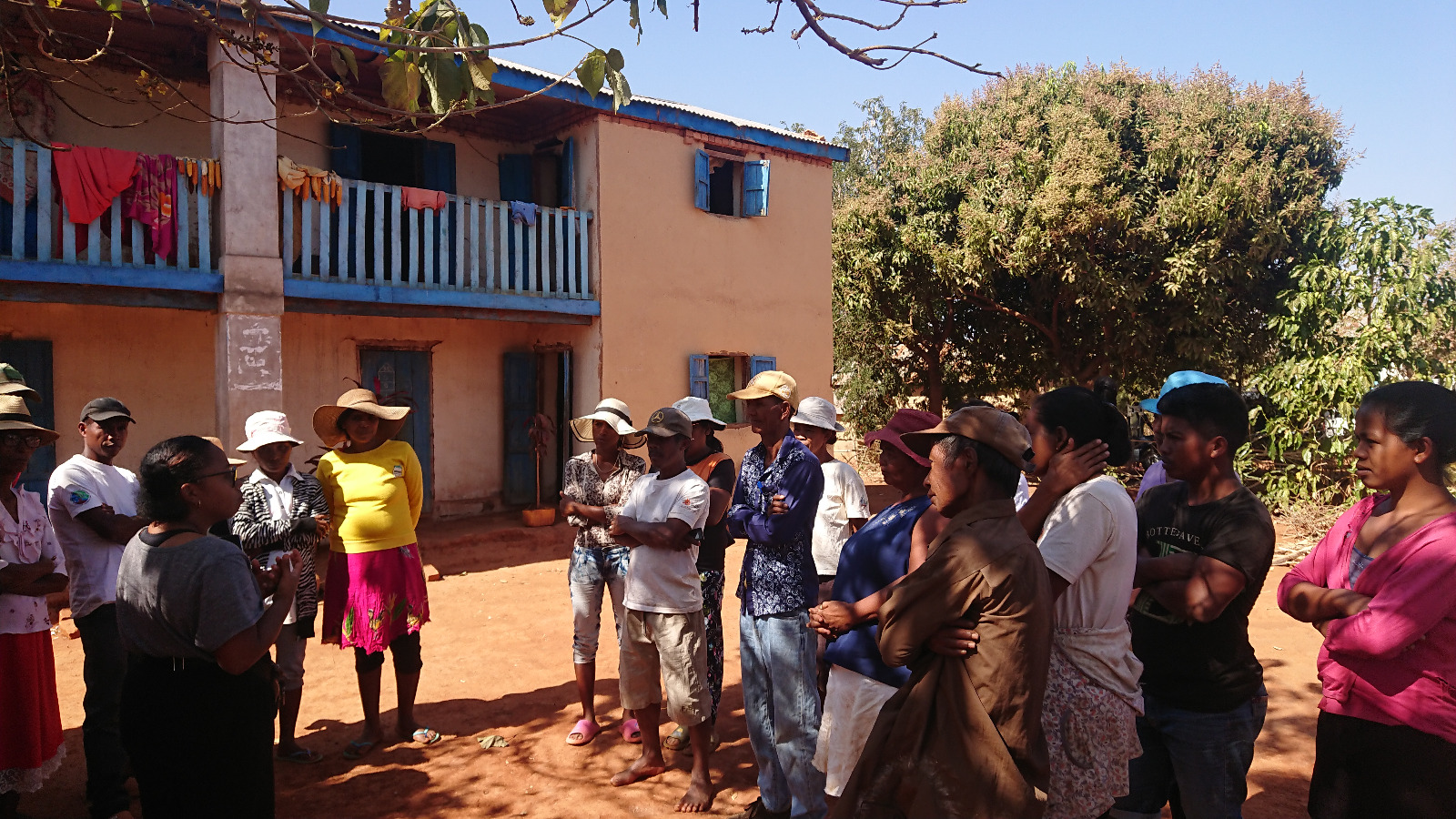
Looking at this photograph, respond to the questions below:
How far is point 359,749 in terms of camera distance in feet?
14.2

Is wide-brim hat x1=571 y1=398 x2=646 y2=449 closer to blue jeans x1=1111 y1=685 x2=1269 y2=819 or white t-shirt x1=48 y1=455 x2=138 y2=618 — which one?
white t-shirt x1=48 y1=455 x2=138 y2=618

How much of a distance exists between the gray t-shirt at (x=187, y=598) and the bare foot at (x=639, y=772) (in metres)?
2.06

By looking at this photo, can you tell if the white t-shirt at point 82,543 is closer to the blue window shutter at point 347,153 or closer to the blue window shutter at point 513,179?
the blue window shutter at point 347,153

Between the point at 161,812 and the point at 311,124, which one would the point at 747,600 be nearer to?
the point at 161,812

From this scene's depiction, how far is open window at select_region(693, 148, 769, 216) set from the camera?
11.2m

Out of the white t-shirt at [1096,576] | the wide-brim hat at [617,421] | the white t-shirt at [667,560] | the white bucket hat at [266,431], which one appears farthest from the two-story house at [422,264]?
the white t-shirt at [1096,576]

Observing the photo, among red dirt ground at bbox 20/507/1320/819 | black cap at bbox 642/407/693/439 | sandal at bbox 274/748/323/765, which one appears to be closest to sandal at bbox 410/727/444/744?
red dirt ground at bbox 20/507/1320/819

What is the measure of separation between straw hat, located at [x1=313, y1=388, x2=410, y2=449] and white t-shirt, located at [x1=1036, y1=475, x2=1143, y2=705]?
3.19 meters

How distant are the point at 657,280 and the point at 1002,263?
17.4 ft

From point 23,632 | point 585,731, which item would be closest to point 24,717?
point 23,632

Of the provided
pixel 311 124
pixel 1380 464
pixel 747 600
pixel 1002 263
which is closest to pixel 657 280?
pixel 311 124

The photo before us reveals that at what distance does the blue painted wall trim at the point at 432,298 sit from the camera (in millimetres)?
8273

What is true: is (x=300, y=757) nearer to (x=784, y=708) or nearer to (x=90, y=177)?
(x=784, y=708)

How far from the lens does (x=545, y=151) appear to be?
10984 mm
